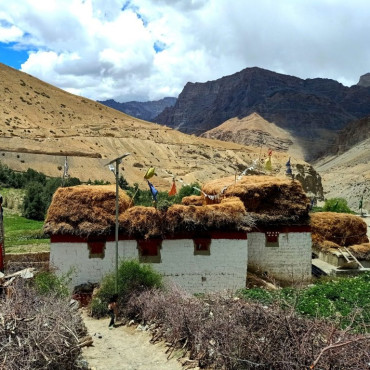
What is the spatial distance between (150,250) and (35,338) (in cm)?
852

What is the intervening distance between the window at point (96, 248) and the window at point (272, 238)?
694 centimetres

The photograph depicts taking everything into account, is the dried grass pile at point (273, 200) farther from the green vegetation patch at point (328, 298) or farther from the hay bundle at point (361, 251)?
the hay bundle at point (361, 251)

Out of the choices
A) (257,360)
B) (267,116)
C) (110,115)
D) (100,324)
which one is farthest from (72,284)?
(267,116)

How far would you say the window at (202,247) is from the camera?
1645cm

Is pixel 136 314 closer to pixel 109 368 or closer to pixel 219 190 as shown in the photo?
pixel 109 368

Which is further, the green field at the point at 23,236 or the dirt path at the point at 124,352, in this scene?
the green field at the point at 23,236

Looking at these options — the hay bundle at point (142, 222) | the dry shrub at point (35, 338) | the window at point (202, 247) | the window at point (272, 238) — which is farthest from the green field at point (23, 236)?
the dry shrub at point (35, 338)

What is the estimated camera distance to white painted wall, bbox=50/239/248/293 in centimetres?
1606

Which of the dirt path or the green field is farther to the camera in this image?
the green field

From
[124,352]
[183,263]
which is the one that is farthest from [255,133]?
[124,352]

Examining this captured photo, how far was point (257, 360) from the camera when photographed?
830 centimetres

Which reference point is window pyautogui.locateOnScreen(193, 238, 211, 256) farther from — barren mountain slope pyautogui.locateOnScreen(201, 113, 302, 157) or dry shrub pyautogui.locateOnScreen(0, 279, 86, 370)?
barren mountain slope pyautogui.locateOnScreen(201, 113, 302, 157)

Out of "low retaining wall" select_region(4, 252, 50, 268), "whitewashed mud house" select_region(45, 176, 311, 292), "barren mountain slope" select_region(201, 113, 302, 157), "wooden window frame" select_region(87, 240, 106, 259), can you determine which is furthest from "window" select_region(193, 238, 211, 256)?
"barren mountain slope" select_region(201, 113, 302, 157)

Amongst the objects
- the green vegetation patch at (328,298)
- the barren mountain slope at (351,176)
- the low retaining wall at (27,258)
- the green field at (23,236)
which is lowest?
the green vegetation patch at (328,298)
